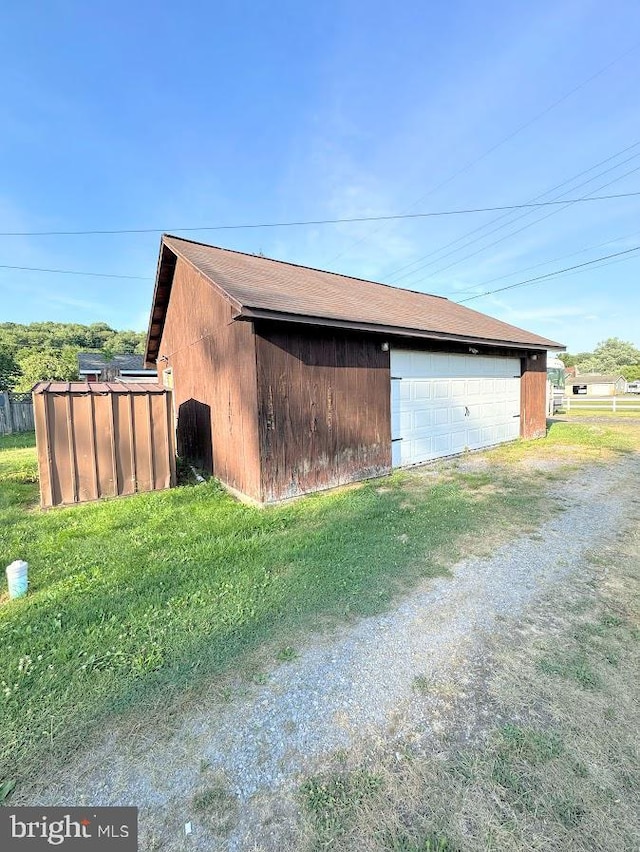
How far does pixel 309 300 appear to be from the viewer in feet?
20.8

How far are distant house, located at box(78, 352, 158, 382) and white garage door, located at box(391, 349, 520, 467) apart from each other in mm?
13411

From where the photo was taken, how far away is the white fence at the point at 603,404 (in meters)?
20.1

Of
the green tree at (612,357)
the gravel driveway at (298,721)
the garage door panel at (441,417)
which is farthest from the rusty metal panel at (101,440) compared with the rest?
the green tree at (612,357)

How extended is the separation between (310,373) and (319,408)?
57cm

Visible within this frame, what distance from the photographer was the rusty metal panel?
Result: 17.9 feet

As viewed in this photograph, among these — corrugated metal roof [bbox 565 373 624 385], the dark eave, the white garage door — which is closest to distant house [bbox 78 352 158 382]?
the dark eave

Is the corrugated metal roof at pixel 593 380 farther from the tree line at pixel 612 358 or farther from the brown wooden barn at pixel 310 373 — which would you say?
the brown wooden barn at pixel 310 373

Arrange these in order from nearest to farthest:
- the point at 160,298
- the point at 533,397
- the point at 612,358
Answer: the point at 160,298, the point at 533,397, the point at 612,358

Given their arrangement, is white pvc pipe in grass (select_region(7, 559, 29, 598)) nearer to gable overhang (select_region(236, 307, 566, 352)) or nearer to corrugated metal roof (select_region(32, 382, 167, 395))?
corrugated metal roof (select_region(32, 382, 167, 395))

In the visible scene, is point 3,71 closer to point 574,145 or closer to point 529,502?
point 529,502

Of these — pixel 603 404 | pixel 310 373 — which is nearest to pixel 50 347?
pixel 310 373

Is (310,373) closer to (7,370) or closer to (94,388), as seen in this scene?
(94,388)

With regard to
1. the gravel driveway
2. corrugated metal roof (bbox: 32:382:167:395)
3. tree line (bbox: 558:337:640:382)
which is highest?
tree line (bbox: 558:337:640:382)

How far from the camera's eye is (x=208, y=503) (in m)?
5.69
